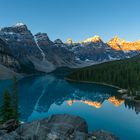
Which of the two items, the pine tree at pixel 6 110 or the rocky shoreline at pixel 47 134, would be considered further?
the pine tree at pixel 6 110

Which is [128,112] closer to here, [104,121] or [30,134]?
[104,121]

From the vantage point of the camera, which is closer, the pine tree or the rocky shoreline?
the rocky shoreline

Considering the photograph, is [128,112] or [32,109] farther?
[32,109]

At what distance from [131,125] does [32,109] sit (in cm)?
4806

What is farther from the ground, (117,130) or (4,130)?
(4,130)

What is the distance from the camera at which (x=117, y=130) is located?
251ft

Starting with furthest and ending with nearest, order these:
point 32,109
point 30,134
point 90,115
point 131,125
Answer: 1. point 32,109
2. point 90,115
3. point 131,125
4. point 30,134

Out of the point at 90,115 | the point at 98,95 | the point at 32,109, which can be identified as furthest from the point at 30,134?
the point at 98,95

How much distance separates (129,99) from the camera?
5359 inches

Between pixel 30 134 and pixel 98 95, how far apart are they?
409 ft

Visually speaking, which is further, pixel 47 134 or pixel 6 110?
pixel 6 110

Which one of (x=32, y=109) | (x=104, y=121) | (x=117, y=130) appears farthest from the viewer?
(x=32, y=109)

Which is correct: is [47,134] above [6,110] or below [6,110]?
below

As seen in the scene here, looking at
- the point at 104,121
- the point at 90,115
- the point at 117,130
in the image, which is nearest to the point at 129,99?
the point at 90,115
